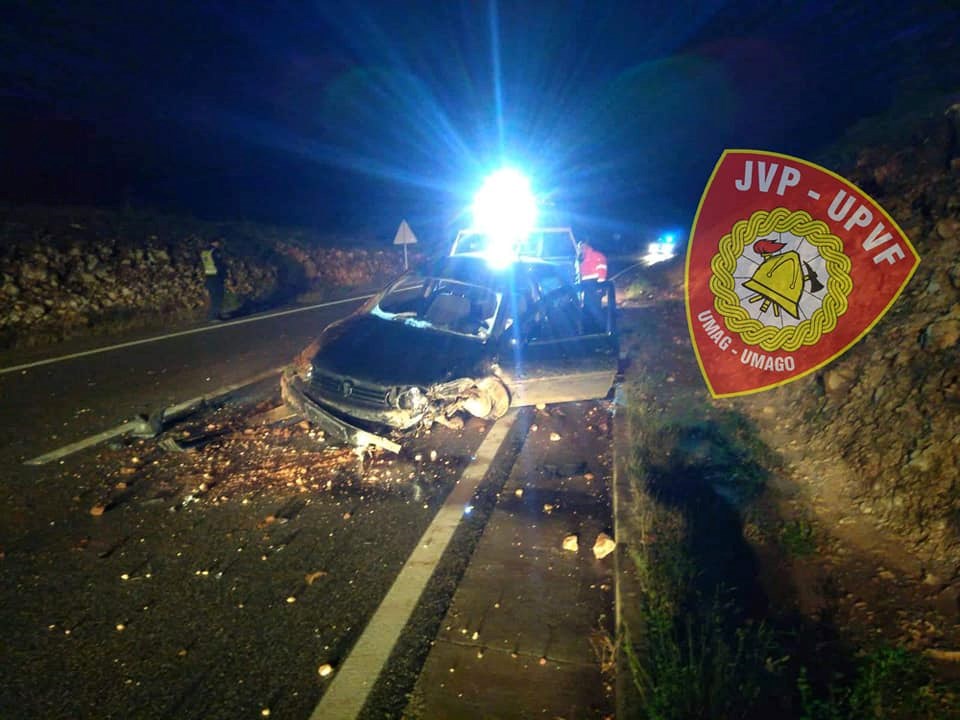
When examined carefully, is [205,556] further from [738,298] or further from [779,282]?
[779,282]

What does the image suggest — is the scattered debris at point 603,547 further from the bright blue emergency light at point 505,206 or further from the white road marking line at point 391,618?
the bright blue emergency light at point 505,206

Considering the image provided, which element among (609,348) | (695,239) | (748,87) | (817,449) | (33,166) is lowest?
(817,449)

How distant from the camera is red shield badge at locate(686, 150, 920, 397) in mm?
1722

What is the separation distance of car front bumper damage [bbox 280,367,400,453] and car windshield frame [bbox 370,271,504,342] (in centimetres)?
133

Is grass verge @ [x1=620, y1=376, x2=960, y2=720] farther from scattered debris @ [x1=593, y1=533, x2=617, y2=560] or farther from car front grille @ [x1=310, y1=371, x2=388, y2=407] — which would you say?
car front grille @ [x1=310, y1=371, x2=388, y2=407]

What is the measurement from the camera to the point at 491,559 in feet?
11.0

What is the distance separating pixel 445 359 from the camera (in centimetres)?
504

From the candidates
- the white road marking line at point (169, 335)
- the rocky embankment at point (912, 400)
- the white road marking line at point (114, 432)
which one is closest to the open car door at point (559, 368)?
the rocky embankment at point (912, 400)

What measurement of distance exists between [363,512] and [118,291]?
9.50m

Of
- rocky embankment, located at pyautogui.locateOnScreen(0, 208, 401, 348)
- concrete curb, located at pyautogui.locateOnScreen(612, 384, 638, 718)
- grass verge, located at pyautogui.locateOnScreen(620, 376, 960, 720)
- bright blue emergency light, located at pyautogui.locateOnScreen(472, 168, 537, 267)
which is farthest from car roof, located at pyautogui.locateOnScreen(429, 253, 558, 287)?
rocky embankment, located at pyautogui.locateOnScreen(0, 208, 401, 348)

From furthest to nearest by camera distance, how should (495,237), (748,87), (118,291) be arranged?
(748,87) → (118,291) → (495,237)

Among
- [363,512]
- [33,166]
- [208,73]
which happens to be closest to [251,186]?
[33,166]

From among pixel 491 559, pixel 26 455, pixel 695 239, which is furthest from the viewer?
pixel 26 455

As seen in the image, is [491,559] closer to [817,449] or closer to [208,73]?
[817,449]
